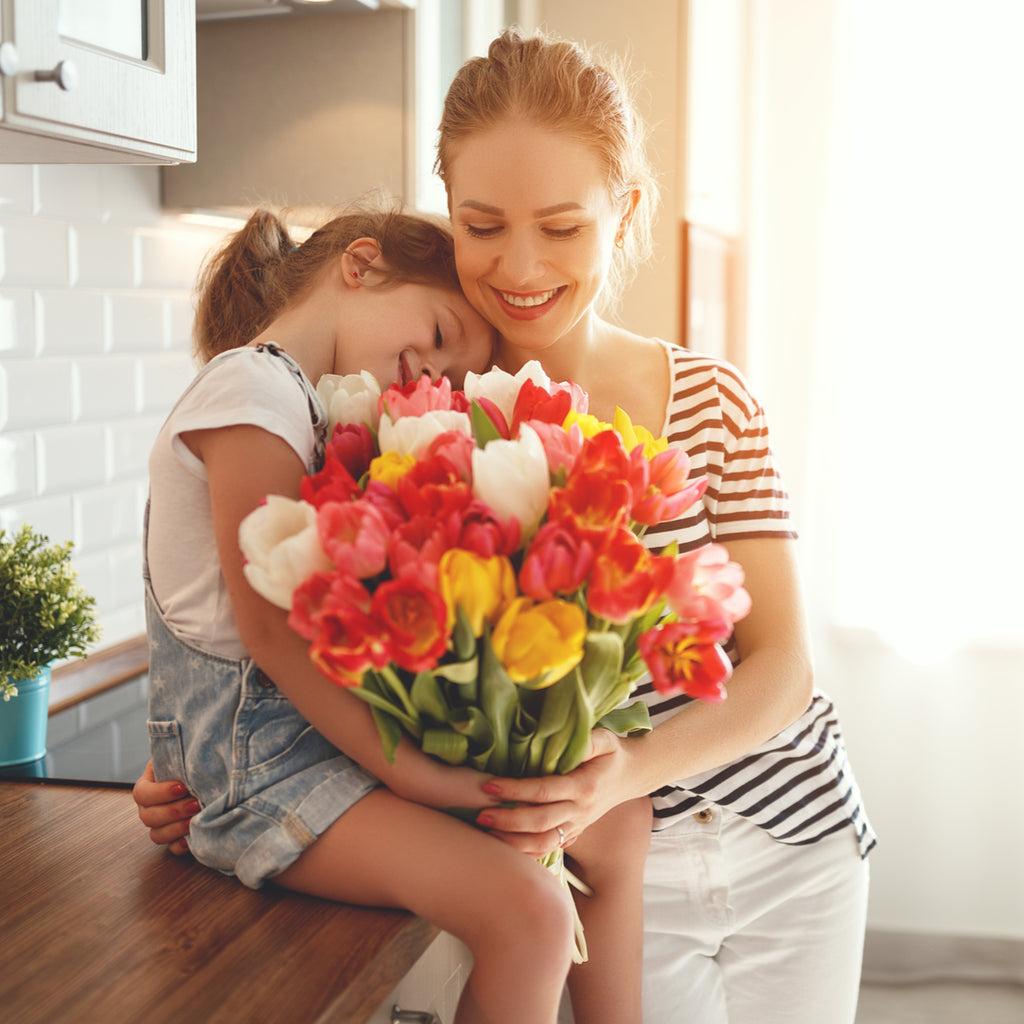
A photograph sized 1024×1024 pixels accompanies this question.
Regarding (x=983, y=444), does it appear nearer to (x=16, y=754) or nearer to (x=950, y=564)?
(x=950, y=564)

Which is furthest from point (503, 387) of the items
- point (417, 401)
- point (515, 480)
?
point (515, 480)

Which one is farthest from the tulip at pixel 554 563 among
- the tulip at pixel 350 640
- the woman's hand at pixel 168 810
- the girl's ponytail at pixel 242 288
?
the girl's ponytail at pixel 242 288

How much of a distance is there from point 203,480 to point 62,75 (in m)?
0.35

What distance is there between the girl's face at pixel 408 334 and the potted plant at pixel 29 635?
478 millimetres

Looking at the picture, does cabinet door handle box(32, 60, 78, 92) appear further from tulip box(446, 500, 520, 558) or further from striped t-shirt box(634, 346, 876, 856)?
striped t-shirt box(634, 346, 876, 856)

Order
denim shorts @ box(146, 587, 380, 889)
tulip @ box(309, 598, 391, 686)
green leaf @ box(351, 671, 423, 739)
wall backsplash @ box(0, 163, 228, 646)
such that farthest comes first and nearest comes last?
wall backsplash @ box(0, 163, 228, 646) → denim shorts @ box(146, 587, 380, 889) → green leaf @ box(351, 671, 423, 739) → tulip @ box(309, 598, 391, 686)

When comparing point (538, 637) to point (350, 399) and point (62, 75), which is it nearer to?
point (350, 399)

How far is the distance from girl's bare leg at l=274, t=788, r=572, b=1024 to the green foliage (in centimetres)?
60

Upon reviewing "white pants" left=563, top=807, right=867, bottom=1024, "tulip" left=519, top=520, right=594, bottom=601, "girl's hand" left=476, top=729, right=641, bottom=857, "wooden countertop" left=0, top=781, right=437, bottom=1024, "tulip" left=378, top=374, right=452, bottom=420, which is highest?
"tulip" left=378, top=374, right=452, bottom=420

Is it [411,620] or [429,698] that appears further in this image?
[429,698]

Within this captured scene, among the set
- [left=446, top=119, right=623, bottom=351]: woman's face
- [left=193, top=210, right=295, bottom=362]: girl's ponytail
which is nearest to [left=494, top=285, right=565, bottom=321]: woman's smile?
[left=446, top=119, right=623, bottom=351]: woman's face

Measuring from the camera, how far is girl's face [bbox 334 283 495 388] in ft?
3.85

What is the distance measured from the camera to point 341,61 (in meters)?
1.78

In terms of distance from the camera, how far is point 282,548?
726 millimetres
